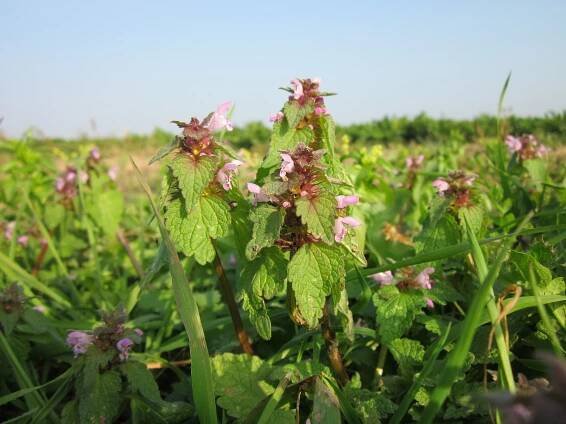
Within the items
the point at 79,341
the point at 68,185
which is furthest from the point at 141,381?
the point at 68,185

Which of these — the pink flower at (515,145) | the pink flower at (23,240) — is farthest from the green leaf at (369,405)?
the pink flower at (23,240)

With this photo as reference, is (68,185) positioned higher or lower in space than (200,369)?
higher

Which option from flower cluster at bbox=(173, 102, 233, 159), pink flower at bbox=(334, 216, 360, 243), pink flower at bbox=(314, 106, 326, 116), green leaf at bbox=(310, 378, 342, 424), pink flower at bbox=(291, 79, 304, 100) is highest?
pink flower at bbox=(291, 79, 304, 100)

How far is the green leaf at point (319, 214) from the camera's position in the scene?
1003 mm

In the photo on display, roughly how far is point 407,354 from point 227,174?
2.39 feet

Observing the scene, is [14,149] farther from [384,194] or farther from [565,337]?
[565,337]

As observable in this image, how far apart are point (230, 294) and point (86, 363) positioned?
0.45 metres

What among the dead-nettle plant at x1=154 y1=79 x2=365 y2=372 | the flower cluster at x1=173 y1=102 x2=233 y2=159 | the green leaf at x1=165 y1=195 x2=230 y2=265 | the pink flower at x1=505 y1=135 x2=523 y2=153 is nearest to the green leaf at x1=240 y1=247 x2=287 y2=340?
the dead-nettle plant at x1=154 y1=79 x2=365 y2=372

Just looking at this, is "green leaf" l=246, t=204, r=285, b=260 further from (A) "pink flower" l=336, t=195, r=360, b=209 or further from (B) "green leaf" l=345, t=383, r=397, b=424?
(B) "green leaf" l=345, t=383, r=397, b=424

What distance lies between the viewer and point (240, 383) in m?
1.29

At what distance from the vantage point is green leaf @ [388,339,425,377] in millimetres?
1294

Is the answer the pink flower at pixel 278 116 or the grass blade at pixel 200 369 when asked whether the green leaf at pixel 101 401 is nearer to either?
the grass blade at pixel 200 369

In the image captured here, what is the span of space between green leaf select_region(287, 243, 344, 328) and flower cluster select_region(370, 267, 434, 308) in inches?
17.3

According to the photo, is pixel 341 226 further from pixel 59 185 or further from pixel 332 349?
pixel 59 185
